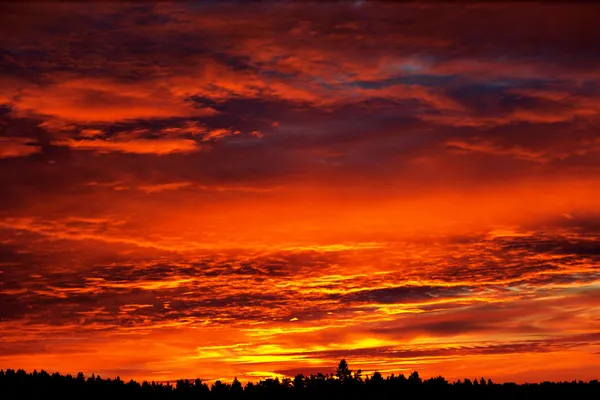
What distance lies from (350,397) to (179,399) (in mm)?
33839

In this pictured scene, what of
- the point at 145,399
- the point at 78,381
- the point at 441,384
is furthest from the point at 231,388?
the point at 441,384

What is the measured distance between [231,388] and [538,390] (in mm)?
64219

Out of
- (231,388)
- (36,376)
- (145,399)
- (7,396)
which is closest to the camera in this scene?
(7,396)

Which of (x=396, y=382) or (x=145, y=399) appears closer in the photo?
(x=145, y=399)

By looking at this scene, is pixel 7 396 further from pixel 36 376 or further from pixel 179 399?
pixel 179 399

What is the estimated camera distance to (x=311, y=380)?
172375 millimetres

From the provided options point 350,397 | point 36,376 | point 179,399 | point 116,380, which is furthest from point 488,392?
point 36,376

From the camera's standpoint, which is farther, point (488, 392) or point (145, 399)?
point (488, 392)

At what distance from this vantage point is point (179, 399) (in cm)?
15525

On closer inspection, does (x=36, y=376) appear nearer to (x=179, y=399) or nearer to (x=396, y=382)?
(x=179, y=399)

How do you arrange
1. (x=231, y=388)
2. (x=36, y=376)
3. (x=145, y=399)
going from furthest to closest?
(x=231, y=388)
(x=145, y=399)
(x=36, y=376)

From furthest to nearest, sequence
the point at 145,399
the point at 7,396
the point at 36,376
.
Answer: the point at 145,399
the point at 36,376
the point at 7,396

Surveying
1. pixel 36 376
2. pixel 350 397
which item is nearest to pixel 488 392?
pixel 350 397

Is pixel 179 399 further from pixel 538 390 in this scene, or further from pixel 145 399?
pixel 538 390
